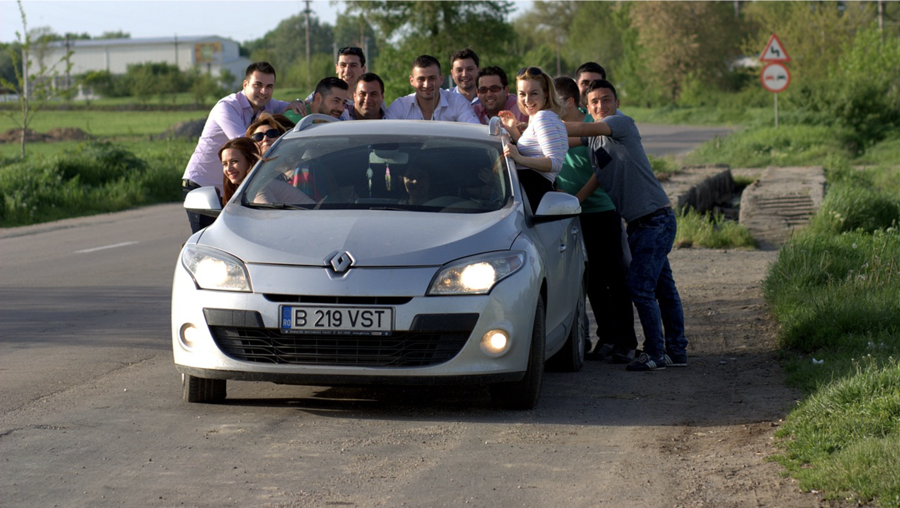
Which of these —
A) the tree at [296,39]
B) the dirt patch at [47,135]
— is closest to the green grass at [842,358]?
the dirt patch at [47,135]

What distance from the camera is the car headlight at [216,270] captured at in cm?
570

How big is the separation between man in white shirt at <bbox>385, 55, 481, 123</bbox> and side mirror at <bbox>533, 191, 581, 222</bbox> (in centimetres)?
258

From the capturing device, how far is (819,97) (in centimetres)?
3794

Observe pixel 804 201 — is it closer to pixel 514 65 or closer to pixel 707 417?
pixel 707 417

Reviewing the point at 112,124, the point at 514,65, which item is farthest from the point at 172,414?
the point at 112,124

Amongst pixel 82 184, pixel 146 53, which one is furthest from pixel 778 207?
pixel 146 53

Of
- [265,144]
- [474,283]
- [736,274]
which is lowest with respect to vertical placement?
[736,274]

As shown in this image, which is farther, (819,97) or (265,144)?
(819,97)

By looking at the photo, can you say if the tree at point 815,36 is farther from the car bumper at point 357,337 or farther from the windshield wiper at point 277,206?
the car bumper at point 357,337

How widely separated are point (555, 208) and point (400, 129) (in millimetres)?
1178

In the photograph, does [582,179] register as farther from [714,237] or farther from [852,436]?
[714,237]

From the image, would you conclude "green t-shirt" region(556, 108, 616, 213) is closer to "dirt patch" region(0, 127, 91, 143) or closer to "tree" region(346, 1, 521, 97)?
"dirt patch" region(0, 127, 91, 143)

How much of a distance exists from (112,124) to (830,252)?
175ft

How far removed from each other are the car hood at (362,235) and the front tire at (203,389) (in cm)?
74
